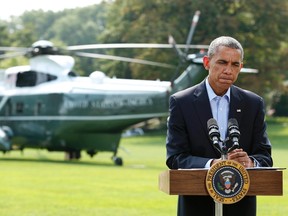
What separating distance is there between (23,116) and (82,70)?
85.2m

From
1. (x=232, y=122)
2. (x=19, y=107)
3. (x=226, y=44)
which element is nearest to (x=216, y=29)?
(x=19, y=107)

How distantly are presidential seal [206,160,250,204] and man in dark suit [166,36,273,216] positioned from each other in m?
0.37

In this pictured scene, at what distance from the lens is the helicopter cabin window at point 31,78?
31016 mm

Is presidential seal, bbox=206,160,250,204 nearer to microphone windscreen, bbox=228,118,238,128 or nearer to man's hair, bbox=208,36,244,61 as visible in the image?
microphone windscreen, bbox=228,118,238,128

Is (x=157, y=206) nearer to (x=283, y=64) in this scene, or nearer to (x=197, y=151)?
(x=197, y=151)

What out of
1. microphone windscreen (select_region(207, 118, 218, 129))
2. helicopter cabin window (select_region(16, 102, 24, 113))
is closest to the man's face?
microphone windscreen (select_region(207, 118, 218, 129))

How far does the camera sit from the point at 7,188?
709 inches

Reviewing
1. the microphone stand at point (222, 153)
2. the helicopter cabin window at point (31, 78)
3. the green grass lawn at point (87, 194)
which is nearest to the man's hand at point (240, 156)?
the microphone stand at point (222, 153)

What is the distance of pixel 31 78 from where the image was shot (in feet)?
103

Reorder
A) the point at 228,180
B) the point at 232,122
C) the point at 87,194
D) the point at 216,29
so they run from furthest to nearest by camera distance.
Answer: the point at 216,29, the point at 87,194, the point at 232,122, the point at 228,180

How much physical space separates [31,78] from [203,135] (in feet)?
85.8

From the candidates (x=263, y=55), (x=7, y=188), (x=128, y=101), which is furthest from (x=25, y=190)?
(x=263, y=55)

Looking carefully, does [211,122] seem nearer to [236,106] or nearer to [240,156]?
[240,156]

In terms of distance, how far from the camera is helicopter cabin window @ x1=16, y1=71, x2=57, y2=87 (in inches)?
1221
